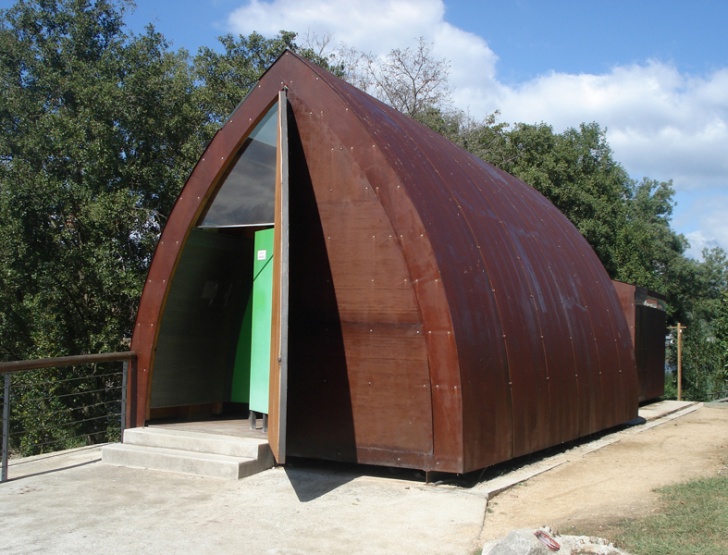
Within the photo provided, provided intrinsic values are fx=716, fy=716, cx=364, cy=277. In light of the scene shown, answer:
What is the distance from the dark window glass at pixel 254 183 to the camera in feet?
26.0

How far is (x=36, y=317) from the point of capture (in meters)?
15.2

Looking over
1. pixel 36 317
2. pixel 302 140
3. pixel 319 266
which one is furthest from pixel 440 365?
pixel 36 317

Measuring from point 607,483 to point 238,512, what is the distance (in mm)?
3707

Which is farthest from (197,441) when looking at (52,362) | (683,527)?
(683,527)

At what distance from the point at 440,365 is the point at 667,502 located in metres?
2.28

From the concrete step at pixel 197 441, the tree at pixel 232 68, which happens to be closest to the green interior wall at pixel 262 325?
the concrete step at pixel 197 441

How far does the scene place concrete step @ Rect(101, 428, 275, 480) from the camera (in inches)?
279

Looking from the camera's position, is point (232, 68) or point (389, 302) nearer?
point (389, 302)

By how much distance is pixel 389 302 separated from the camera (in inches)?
282

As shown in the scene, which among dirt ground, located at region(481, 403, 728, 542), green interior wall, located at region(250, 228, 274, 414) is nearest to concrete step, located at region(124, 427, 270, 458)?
green interior wall, located at region(250, 228, 274, 414)

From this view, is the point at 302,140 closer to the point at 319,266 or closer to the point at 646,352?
the point at 319,266

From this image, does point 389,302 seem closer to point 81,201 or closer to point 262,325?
point 262,325

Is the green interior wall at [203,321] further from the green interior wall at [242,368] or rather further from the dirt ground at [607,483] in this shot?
the dirt ground at [607,483]

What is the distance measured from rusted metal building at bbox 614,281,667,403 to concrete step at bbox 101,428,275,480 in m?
8.54
